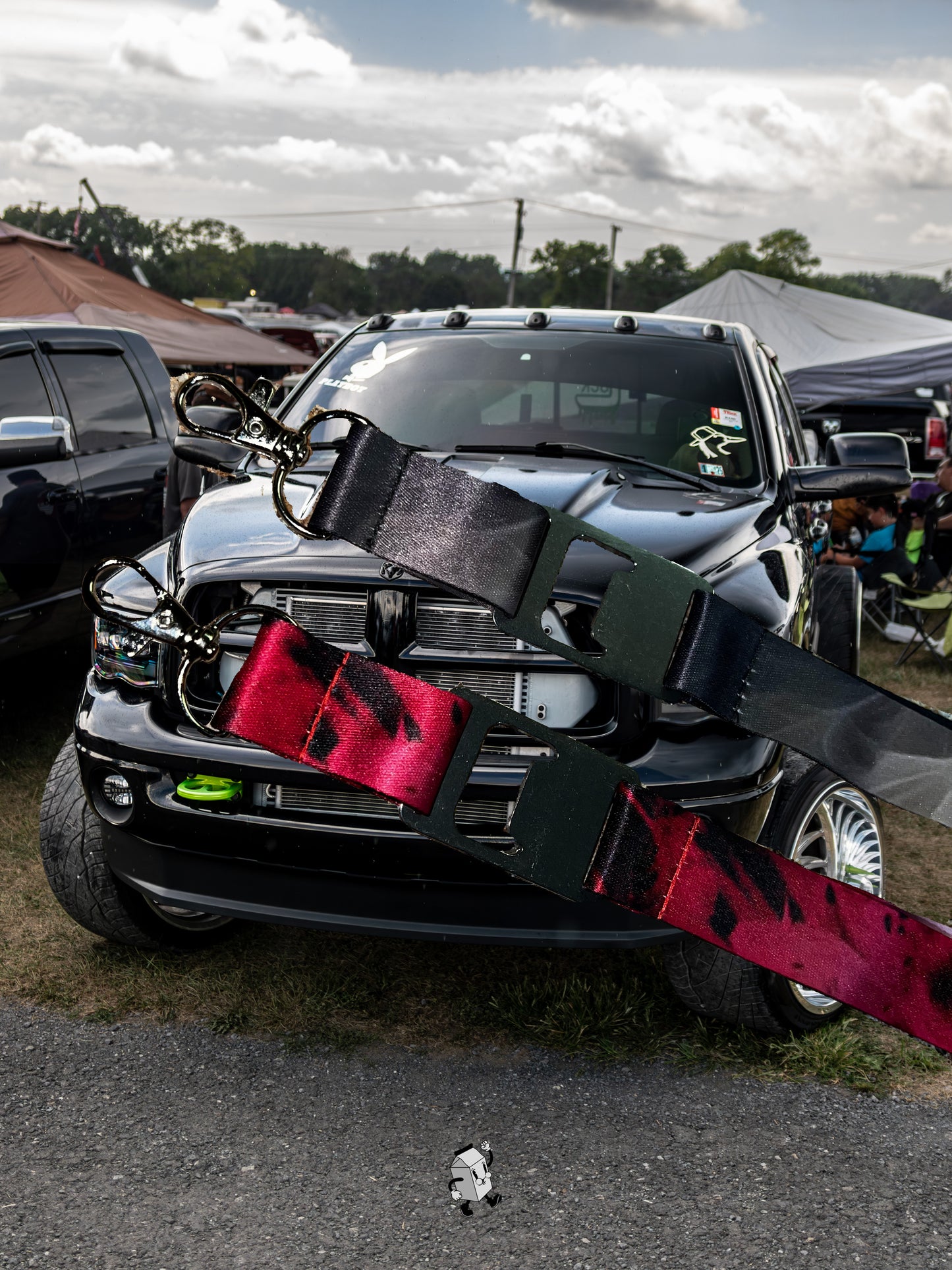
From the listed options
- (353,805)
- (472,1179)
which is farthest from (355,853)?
(472,1179)

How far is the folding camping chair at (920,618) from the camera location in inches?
318

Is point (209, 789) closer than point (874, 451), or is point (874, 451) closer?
point (209, 789)

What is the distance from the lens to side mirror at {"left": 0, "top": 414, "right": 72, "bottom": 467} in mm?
4906

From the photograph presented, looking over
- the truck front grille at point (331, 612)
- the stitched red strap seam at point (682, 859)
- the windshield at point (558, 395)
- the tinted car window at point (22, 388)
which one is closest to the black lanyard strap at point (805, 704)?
the stitched red strap seam at point (682, 859)

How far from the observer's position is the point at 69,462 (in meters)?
5.89

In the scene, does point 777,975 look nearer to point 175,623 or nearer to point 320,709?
point 320,709

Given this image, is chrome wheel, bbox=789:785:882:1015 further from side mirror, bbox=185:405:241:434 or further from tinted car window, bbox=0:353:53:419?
tinted car window, bbox=0:353:53:419

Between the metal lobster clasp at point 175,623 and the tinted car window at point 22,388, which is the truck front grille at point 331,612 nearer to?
the metal lobster clasp at point 175,623

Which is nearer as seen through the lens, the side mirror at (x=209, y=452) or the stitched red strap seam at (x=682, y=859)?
the stitched red strap seam at (x=682, y=859)

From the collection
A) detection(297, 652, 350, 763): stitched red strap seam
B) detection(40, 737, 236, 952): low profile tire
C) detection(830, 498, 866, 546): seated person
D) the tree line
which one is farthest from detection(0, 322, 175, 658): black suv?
the tree line

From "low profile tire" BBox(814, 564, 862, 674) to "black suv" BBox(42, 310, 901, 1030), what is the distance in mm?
1598

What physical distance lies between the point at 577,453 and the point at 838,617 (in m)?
2.07

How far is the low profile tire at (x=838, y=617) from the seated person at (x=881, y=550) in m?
3.82

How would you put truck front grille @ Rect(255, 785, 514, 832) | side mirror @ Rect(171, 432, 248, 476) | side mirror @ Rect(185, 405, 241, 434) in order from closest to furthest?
1. truck front grille @ Rect(255, 785, 514, 832)
2. side mirror @ Rect(171, 432, 248, 476)
3. side mirror @ Rect(185, 405, 241, 434)
